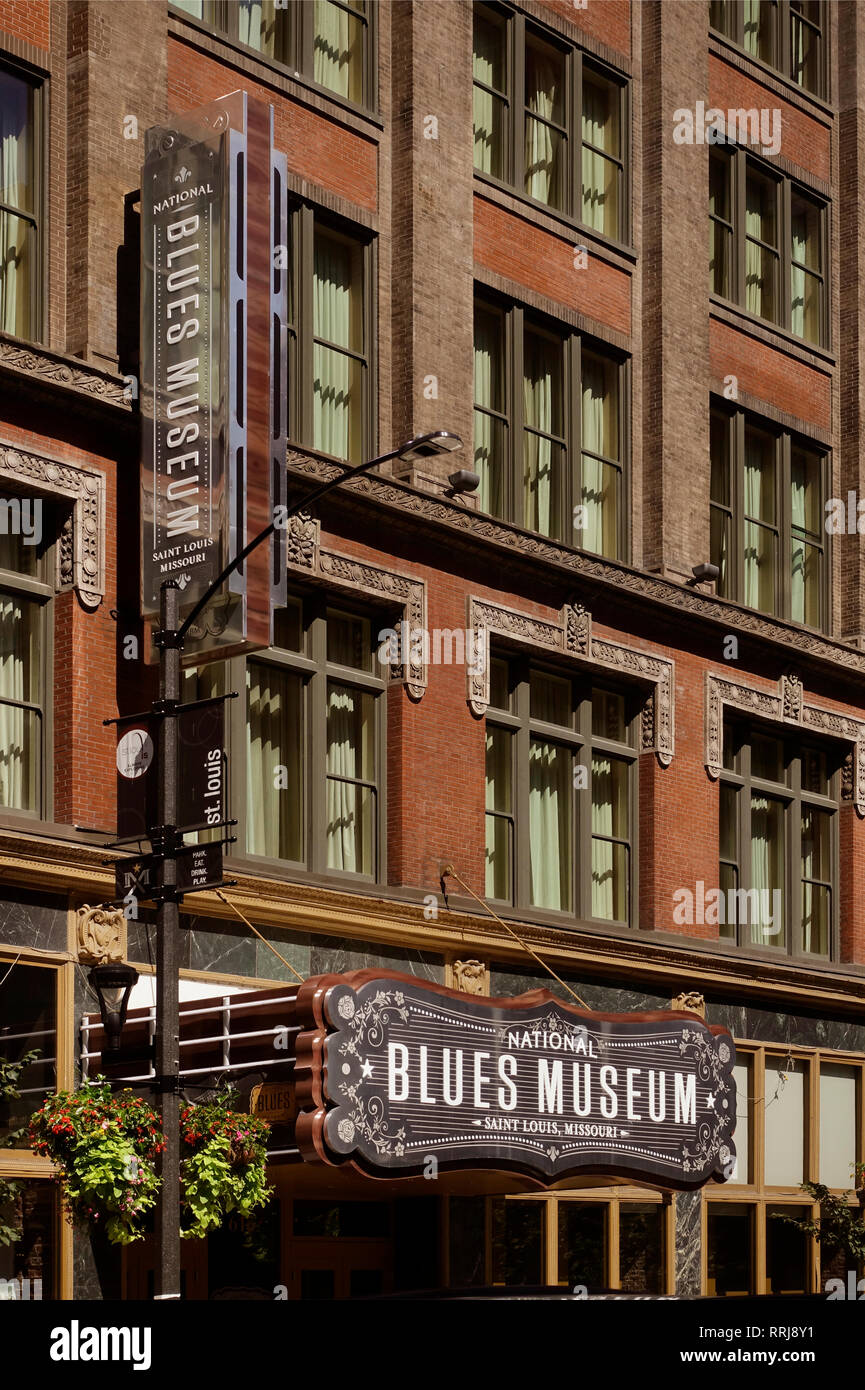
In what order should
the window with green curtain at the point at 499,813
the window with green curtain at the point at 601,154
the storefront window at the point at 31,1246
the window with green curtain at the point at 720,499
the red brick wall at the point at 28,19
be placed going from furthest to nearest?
the window with green curtain at the point at 720,499, the window with green curtain at the point at 601,154, the window with green curtain at the point at 499,813, the red brick wall at the point at 28,19, the storefront window at the point at 31,1246

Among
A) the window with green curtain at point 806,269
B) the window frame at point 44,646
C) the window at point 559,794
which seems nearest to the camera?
the window frame at point 44,646

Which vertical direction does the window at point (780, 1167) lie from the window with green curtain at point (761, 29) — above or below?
below

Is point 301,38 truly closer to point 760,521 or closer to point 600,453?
point 600,453

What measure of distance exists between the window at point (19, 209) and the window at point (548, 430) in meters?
7.75

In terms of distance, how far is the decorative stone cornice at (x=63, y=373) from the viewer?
2231 centimetres

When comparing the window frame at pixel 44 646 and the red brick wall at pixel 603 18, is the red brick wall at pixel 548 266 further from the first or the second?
the window frame at pixel 44 646

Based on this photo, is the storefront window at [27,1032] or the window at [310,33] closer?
the storefront window at [27,1032]

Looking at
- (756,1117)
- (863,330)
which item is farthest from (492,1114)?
(863,330)

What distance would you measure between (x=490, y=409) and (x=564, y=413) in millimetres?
1622

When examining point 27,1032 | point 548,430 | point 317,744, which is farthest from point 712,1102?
point 548,430

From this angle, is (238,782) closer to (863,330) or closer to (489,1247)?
(489,1247)

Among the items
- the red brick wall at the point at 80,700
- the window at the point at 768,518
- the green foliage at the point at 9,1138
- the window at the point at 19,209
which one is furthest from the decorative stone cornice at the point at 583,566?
the green foliage at the point at 9,1138
